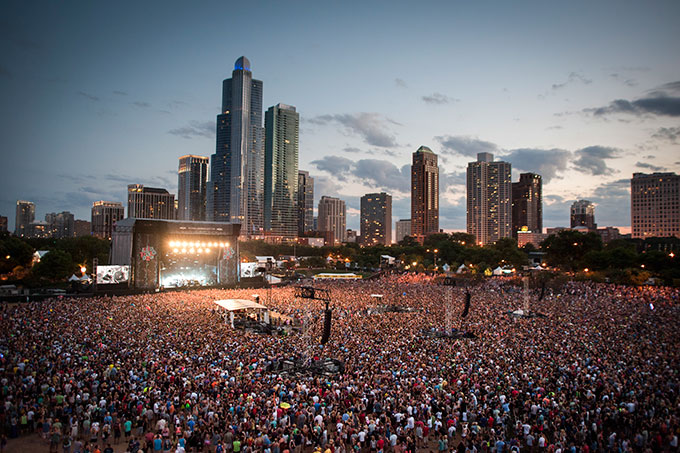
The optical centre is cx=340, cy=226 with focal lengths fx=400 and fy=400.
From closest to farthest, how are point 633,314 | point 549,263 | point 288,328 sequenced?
1. point 288,328
2. point 633,314
3. point 549,263

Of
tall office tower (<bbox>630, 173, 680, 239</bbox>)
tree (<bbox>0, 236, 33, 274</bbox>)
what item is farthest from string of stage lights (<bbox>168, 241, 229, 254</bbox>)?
tall office tower (<bbox>630, 173, 680, 239</bbox>)

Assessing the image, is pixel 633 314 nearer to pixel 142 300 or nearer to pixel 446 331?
pixel 446 331

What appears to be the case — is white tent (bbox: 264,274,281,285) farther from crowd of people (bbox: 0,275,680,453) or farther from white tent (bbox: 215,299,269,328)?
crowd of people (bbox: 0,275,680,453)

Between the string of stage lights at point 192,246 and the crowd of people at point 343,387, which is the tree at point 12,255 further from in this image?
the crowd of people at point 343,387

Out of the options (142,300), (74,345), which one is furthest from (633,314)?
(142,300)

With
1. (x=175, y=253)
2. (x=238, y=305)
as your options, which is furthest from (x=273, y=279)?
(x=238, y=305)

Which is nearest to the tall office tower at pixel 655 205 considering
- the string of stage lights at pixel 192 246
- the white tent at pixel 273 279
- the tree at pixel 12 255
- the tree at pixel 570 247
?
the tree at pixel 570 247

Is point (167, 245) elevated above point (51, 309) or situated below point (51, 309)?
above

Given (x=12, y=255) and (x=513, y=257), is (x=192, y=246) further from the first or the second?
(x=513, y=257)
